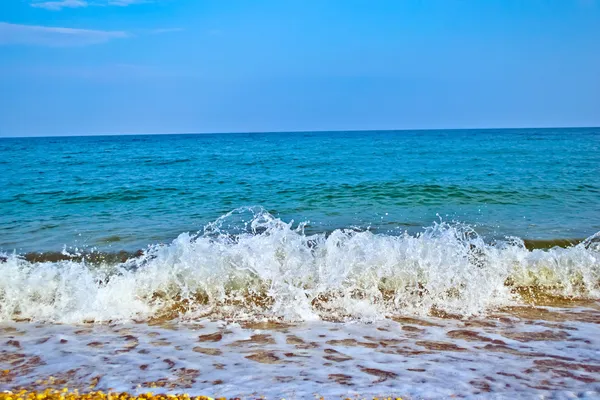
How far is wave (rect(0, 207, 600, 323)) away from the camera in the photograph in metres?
5.85

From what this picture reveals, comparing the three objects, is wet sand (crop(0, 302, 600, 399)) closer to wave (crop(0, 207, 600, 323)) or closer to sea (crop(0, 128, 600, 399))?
sea (crop(0, 128, 600, 399))

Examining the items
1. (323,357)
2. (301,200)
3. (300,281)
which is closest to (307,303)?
(300,281)

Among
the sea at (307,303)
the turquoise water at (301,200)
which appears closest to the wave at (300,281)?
the sea at (307,303)

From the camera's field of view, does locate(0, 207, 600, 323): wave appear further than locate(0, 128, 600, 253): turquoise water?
No

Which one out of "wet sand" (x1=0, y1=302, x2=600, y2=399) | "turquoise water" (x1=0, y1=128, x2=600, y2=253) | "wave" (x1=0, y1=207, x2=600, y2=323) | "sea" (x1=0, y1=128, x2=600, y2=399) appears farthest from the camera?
"turquoise water" (x1=0, y1=128, x2=600, y2=253)

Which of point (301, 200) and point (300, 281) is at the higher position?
point (301, 200)

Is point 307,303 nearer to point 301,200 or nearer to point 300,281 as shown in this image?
point 300,281

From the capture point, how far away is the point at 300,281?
6.56 metres

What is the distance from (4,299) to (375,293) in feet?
15.7

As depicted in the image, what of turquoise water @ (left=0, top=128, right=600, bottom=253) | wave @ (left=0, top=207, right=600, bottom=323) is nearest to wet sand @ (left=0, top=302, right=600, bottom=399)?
wave @ (left=0, top=207, right=600, bottom=323)

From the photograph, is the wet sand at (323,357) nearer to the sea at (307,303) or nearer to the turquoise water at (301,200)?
the sea at (307,303)

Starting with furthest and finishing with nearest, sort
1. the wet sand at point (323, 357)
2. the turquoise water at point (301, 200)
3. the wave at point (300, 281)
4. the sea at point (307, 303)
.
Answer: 1. the turquoise water at point (301, 200)
2. the wave at point (300, 281)
3. the sea at point (307, 303)
4. the wet sand at point (323, 357)

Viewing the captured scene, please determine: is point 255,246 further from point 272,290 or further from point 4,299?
point 4,299

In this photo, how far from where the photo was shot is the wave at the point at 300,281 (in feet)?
19.2
